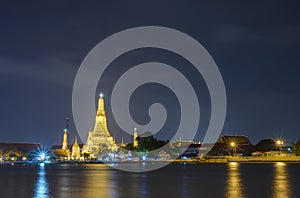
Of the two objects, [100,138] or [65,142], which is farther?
[65,142]

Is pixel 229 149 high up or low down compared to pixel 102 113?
down

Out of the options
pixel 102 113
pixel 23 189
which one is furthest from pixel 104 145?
pixel 23 189

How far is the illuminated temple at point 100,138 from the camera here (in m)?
138

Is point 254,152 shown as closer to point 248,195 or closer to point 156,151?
point 156,151

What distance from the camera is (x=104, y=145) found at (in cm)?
13712

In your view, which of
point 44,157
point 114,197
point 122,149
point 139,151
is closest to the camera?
point 114,197

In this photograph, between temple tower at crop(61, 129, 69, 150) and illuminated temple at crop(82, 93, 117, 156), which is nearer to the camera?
illuminated temple at crop(82, 93, 117, 156)

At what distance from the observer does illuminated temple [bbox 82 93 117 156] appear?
138250mm

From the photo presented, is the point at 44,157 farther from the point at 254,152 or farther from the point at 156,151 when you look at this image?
the point at 254,152

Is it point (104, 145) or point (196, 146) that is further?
point (196, 146)

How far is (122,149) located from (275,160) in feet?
127

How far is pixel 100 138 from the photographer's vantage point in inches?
5699

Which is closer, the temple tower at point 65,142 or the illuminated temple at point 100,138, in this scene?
the illuminated temple at point 100,138

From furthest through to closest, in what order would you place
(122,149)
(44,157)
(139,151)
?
1. (44,157)
2. (122,149)
3. (139,151)
